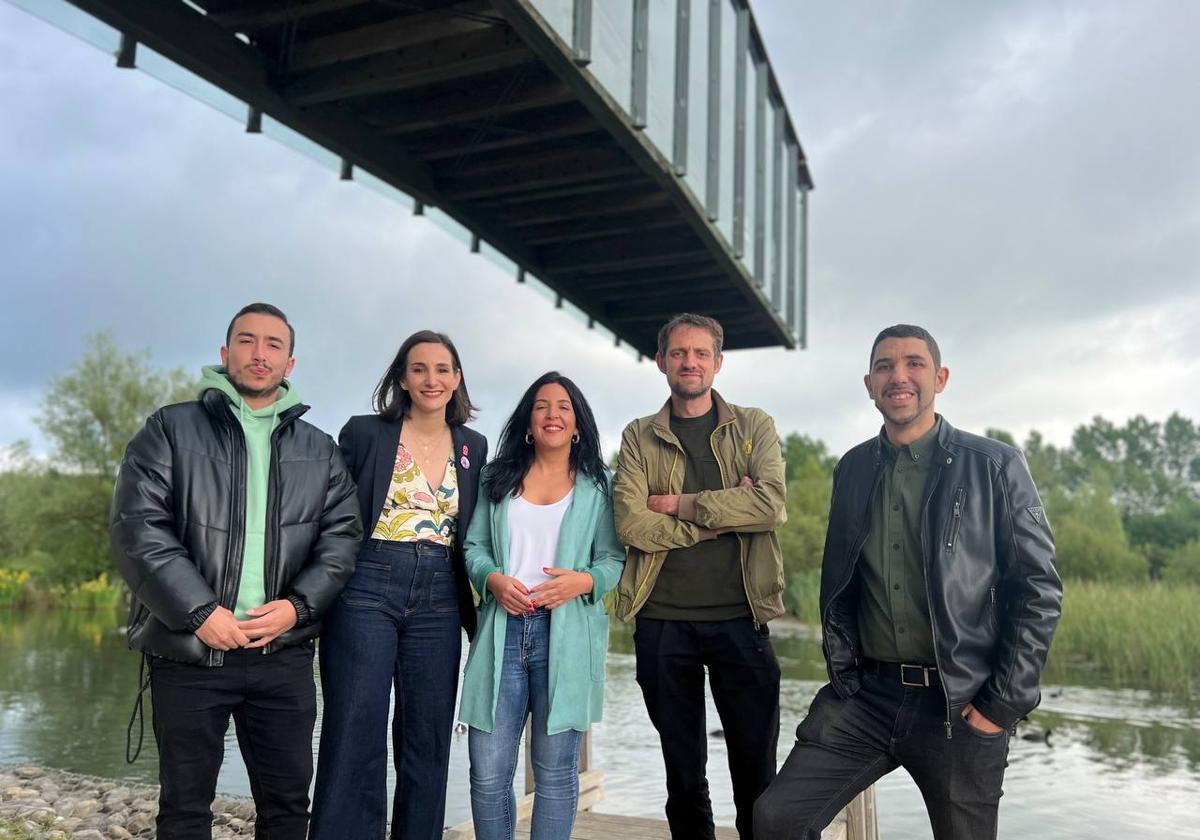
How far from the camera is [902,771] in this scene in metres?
9.31

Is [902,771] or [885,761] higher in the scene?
[885,761]

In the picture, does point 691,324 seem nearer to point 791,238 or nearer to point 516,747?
point 516,747

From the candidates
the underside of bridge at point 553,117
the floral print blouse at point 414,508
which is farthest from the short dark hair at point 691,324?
the underside of bridge at point 553,117

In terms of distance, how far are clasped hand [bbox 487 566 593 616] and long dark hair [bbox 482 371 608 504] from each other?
43 centimetres

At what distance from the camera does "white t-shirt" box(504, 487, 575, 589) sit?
358 cm

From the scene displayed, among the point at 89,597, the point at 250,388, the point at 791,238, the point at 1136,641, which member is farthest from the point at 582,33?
the point at 89,597

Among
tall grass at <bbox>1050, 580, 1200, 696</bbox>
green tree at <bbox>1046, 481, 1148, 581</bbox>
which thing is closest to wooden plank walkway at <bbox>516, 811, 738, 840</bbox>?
tall grass at <bbox>1050, 580, 1200, 696</bbox>

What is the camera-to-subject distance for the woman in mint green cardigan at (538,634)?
11.4ft

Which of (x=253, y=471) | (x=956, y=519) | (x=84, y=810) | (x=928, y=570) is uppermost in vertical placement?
(x=253, y=471)

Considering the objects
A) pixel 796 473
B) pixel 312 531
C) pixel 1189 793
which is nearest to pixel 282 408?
pixel 312 531

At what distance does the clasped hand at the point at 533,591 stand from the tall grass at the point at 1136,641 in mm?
13233

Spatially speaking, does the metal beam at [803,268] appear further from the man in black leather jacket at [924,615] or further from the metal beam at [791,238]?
the man in black leather jacket at [924,615]

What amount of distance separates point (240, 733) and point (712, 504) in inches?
73.2

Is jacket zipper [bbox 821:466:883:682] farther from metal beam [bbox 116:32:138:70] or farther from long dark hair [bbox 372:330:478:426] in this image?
metal beam [bbox 116:32:138:70]
